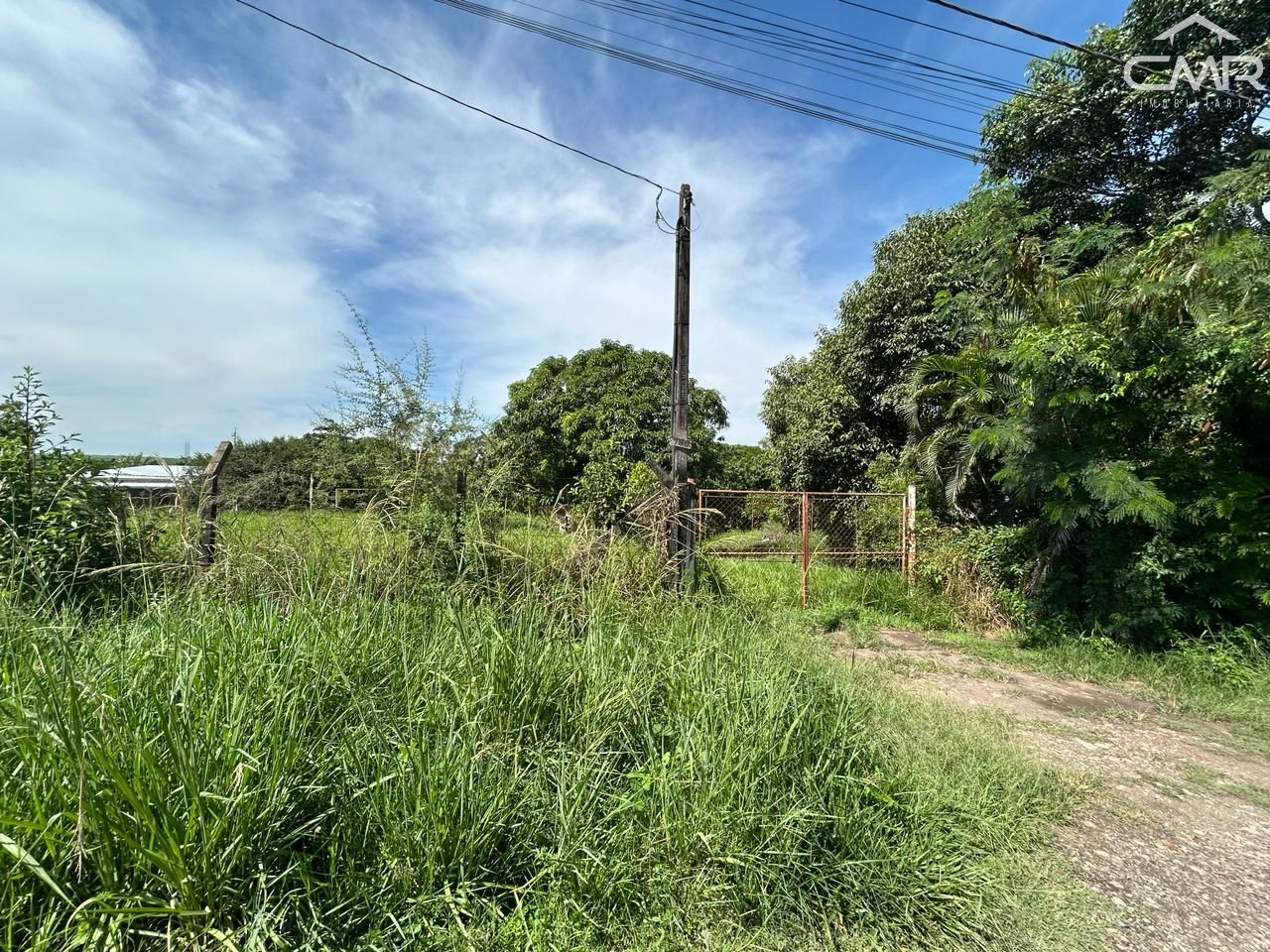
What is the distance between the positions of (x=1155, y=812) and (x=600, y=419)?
1199cm

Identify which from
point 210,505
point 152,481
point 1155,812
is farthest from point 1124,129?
point 152,481

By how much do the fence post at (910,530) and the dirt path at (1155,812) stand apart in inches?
115

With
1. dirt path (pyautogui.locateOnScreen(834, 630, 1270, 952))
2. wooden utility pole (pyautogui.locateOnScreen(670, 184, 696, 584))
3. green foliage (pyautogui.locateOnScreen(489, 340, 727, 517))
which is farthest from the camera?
green foliage (pyautogui.locateOnScreen(489, 340, 727, 517))

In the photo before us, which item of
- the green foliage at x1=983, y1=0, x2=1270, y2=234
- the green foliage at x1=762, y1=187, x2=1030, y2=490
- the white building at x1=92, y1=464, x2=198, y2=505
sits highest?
the green foliage at x1=983, y1=0, x2=1270, y2=234

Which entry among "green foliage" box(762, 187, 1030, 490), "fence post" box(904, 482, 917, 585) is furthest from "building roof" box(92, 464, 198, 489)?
"green foliage" box(762, 187, 1030, 490)

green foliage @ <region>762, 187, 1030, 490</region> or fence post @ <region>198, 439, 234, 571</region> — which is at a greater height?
green foliage @ <region>762, 187, 1030, 490</region>

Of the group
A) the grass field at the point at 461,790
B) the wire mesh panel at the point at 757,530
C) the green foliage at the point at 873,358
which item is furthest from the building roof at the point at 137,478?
the green foliage at the point at 873,358

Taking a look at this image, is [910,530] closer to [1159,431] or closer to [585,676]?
[1159,431]

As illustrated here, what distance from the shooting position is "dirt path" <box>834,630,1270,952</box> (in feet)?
6.68

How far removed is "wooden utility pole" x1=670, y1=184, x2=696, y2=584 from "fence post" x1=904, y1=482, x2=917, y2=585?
4.43 metres

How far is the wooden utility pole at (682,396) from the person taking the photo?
4598 mm

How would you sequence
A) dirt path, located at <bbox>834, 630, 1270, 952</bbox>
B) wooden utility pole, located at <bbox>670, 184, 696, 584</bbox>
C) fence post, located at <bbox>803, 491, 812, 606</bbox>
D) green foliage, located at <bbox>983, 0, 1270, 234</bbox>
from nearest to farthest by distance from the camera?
1. dirt path, located at <bbox>834, 630, 1270, 952</bbox>
2. wooden utility pole, located at <bbox>670, 184, 696, 584</bbox>
3. fence post, located at <bbox>803, 491, 812, 606</bbox>
4. green foliage, located at <bbox>983, 0, 1270, 234</bbox>

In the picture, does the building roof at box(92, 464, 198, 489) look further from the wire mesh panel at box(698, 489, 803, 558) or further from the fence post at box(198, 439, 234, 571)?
the wire mesh panel at box(698, 489, 803, 558)

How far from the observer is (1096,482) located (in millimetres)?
4980
